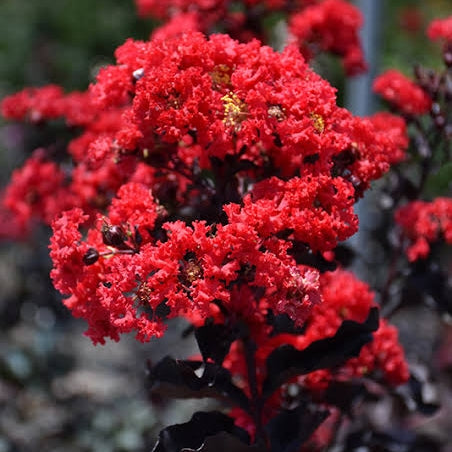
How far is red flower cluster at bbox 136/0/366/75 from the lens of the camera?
2131 millimetres

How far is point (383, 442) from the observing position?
1.81m

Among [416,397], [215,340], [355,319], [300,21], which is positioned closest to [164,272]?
[215,340]

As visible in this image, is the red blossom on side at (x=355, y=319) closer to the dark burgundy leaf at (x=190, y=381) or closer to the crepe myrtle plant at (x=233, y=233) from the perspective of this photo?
the crepe myrtle plant at (x=233, y=233)

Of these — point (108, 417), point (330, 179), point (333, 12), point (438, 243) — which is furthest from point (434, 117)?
point (108, 417)

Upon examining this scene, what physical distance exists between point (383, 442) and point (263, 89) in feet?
3.56

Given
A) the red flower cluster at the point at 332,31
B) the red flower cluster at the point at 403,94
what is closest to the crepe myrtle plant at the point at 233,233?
the red flower cluster at the point at 403,94

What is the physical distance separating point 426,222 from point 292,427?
0.60 m

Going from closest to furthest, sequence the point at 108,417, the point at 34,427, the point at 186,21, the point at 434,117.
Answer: the point at 434,117
the point at 186,21
the point at 108,417
the point at 34,427

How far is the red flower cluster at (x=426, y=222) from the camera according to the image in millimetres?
1638

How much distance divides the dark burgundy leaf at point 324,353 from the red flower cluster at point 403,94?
738 millimetres

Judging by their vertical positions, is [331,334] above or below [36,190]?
below

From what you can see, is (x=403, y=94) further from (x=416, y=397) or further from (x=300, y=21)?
(x=416, y=397)

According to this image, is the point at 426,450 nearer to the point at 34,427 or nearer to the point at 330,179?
the point at 330,179

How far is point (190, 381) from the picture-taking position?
1.26 meters
